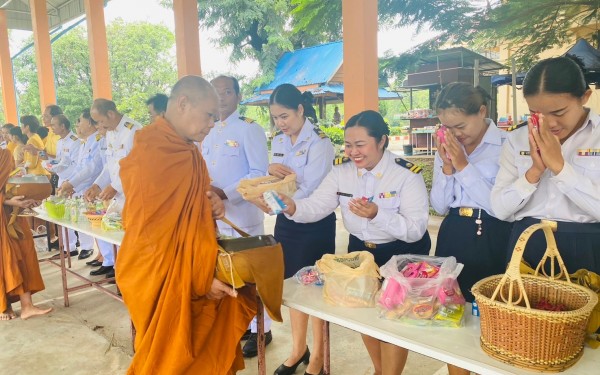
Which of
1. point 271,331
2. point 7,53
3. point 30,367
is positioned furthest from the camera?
point 7,53

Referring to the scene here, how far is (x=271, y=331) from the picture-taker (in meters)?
3.38

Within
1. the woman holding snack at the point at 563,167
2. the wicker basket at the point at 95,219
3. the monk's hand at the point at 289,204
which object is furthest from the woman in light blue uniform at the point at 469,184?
the wicker basket at the point at 95,219

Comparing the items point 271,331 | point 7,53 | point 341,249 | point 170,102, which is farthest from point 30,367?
point 7,53

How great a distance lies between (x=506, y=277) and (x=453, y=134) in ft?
2.83

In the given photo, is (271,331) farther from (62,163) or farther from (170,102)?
(62,163)

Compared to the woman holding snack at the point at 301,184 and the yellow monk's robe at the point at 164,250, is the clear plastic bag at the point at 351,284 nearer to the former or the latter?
the yellow monk's robe at the point at 164,250

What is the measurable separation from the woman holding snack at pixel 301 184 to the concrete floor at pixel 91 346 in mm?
258

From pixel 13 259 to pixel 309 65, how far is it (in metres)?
10.9

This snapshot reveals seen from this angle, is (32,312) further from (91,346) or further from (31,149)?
(31,149)

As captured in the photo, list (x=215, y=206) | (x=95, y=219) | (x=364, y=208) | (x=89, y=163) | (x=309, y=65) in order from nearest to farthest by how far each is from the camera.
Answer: (x=364, y=208) → (x=215, y=206) → (x=95, y=219) → (x=89, y=163) → (x=309, y=65)

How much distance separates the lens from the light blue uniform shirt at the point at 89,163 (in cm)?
505

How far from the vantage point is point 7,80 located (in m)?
12.3

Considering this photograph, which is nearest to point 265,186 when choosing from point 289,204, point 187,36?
point 289,204

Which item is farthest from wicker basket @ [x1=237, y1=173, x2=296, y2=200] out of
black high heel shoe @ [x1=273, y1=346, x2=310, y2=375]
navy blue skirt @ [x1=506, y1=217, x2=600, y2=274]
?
navy blue skirt @ [x1=506, y1=217, x2=600, y2=274]
